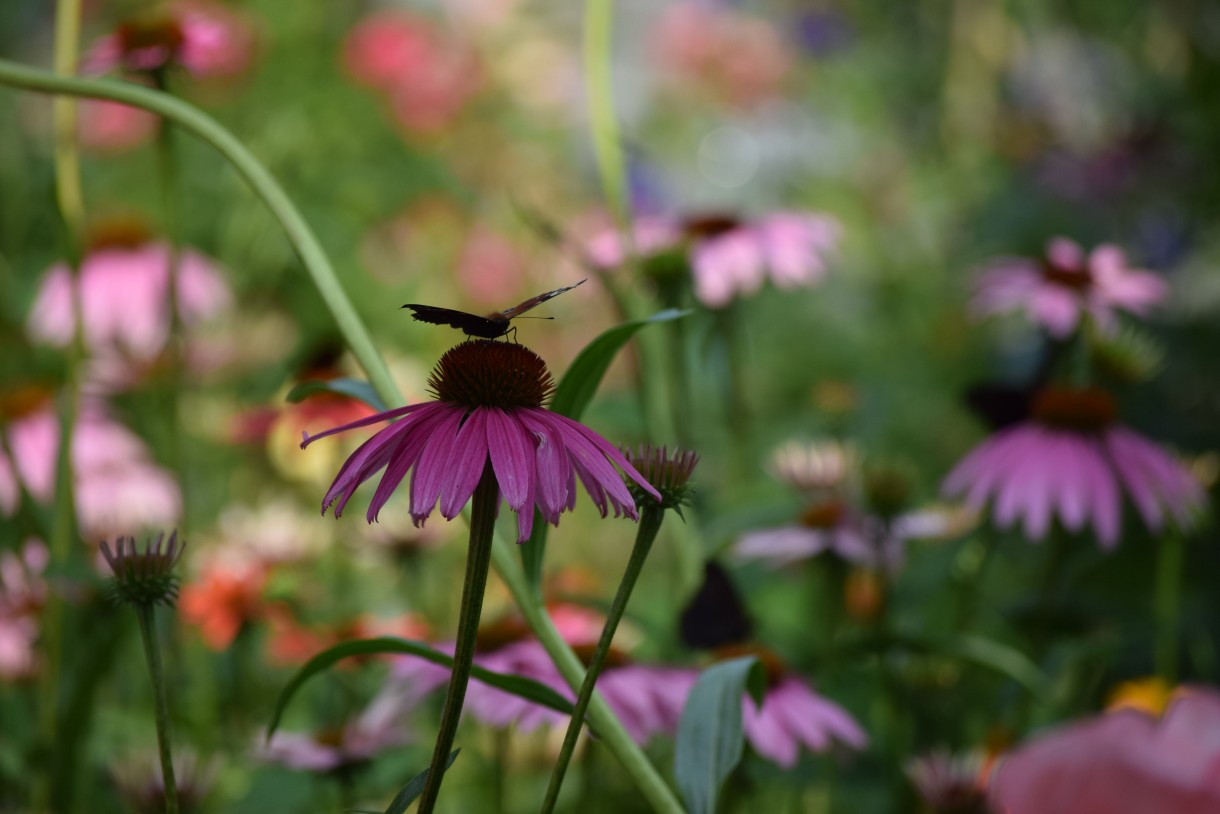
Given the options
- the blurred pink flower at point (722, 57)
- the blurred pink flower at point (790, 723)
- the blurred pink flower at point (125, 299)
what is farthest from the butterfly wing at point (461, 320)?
the blurred pink flower at point (722, 57)

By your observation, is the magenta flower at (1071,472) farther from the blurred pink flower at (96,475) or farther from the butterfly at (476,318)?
the blurred pink flower at (96,475)

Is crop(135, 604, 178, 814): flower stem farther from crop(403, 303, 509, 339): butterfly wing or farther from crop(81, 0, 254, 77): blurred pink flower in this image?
crop(81, 0, 254, 77): blurred pink flower

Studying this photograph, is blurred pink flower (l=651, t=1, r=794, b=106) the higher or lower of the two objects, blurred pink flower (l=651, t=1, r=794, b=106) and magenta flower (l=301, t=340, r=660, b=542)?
the higher

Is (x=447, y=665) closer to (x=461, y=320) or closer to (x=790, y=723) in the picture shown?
(x=461, y=320)

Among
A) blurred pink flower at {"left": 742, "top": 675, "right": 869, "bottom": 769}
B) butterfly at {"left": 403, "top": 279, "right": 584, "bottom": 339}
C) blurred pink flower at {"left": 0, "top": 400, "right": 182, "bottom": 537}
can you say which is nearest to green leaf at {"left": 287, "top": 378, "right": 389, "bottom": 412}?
butterfly at {"left": 403, "top": 279, "right": 584, "bottom": 339}

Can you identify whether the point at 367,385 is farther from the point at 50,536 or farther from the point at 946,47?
the point at 946,47
